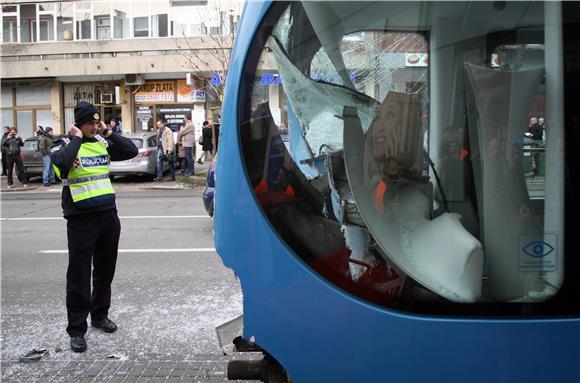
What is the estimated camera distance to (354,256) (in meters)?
2.09

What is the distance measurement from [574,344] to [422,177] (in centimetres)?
79

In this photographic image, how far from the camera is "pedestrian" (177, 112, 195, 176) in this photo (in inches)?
671

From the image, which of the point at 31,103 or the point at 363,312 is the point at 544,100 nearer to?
the point at 363,312

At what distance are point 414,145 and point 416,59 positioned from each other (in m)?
0.39

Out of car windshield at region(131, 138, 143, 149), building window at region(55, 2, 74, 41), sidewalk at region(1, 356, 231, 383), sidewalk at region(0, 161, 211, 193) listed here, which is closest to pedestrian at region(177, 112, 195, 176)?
sidewalk at region(0, 161, 211, 193)

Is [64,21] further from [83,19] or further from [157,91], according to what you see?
[157,91]

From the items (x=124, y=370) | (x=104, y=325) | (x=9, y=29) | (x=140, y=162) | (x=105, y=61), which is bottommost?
(x=124, y=370)

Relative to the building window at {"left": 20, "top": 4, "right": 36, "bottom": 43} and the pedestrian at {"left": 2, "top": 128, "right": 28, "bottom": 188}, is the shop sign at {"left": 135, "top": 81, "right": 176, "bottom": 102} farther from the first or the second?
the pedestrian at {"left": 2, "top": 128, "right": 28, "bottom": 188}

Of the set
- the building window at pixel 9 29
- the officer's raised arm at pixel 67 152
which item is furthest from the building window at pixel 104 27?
the officer's raised arm at pixel 67 152

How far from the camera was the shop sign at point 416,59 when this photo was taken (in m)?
2.19

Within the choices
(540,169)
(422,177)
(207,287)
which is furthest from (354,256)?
(207,287)

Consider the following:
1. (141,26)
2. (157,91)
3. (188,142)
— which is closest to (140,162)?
(188,142)

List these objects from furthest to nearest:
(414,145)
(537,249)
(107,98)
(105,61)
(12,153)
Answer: (107,98) → (105,61) → (12,153) → (414,145) → (537,249)

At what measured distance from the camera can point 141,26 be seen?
25.8m
